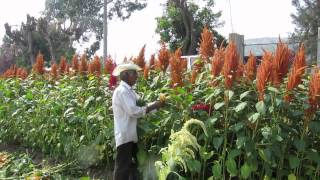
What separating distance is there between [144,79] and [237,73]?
1801 millimetres

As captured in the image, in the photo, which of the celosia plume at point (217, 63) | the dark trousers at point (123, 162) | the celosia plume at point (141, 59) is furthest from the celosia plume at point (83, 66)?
the celosia plume at point (217, 63)

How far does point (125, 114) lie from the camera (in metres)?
5.20

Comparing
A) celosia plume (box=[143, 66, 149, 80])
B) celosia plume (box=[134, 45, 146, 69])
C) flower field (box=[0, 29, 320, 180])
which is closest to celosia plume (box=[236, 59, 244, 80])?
flower field (box=[0, 29, 320, 180])

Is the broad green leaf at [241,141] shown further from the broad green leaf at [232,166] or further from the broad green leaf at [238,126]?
the broad green leaf at [232,166]

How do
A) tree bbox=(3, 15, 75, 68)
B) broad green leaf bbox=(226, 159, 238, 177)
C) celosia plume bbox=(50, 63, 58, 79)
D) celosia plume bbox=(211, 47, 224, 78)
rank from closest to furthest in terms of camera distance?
broad green leaf bbox=(226, 159, 238, 177) < celosia plume bbox=(211, 47, 224, 78) < celosia plume bbox=(50, 63, 58, 79) < tree bbox=(3, 15, 75, 68)

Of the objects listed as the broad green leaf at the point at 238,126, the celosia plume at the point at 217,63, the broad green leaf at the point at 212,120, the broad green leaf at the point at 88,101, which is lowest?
the broad green leaf at the point at 238,126

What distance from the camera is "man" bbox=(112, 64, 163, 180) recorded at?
5.08m

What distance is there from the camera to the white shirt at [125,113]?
5082 millimetres

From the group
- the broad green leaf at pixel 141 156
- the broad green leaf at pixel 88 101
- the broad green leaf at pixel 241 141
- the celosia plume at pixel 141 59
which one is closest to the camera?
the broad green leaf at pixel 241 141

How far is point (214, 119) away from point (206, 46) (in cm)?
102

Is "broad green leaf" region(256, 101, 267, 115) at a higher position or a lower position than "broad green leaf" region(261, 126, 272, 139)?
higher

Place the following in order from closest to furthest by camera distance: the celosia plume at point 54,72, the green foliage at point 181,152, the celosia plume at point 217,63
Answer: the green foliage at point 181,152
the celosia plume at point 217,63
the celosia plume at point 54,72

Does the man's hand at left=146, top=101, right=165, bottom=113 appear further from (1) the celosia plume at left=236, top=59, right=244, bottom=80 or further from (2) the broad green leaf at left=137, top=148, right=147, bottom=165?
(1) the celosia plume at left=236, top=59, right=244, bottom=80

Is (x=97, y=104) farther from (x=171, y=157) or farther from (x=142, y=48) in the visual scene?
(x=171, y=157)
